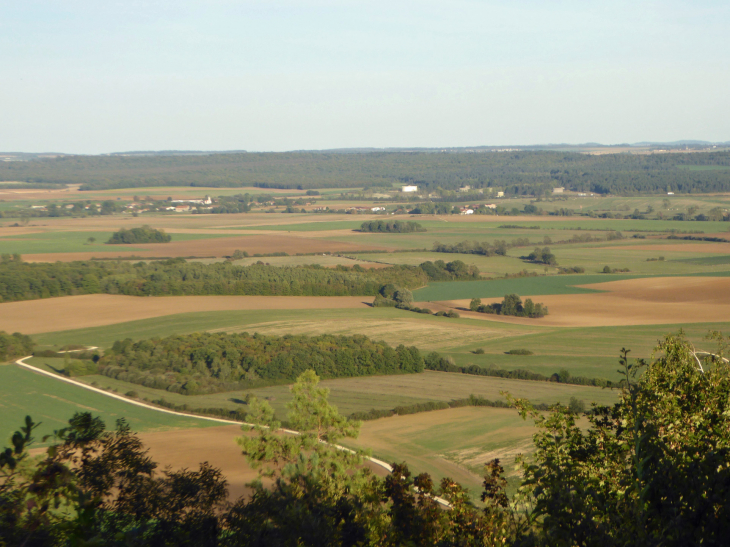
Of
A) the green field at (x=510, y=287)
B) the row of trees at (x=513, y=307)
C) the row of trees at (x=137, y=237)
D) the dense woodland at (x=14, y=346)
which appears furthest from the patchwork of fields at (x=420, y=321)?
the row of trees at (x=137, y=237)

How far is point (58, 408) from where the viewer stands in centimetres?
3606

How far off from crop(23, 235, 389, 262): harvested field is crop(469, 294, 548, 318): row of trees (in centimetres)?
4104

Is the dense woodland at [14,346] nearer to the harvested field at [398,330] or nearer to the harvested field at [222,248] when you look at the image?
the harvested field at [398,330]

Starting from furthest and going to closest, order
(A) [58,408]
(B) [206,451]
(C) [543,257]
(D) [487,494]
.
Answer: (C) [543,257], (A) [58,408], (B) [206,451], (D) [487,494]

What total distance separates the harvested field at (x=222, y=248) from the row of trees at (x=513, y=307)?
4104 centimetres

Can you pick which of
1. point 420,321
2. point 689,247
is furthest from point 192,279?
point 689,247

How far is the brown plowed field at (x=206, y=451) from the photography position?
25.8 m

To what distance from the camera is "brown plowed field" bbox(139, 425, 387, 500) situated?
25781 mm

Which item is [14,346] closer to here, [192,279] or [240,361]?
[240,361]

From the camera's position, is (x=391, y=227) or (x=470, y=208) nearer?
(x=391, y=227)

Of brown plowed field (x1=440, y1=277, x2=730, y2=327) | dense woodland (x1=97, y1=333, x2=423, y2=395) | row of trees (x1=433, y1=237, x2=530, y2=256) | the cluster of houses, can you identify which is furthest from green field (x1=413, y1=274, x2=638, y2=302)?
the cluster of houses

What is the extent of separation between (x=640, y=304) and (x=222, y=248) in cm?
6367

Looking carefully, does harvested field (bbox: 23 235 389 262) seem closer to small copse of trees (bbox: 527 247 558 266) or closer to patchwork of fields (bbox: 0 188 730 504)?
patchwork of fields (bbox: 0 188 730 504)

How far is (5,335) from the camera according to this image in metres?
51.6
